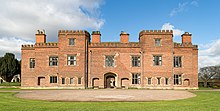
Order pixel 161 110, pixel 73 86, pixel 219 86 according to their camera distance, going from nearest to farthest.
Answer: pixel 161 110 < pixel 73 86 < pixel 219 86

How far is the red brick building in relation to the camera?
106ft

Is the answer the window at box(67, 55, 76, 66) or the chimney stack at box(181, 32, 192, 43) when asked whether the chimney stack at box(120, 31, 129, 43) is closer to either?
the window at box(67, 55, 76, 66)

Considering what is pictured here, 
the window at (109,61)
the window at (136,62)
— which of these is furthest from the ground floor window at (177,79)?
the window at (109,61)

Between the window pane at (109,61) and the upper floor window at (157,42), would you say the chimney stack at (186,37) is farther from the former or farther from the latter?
the window pane at (109,61)

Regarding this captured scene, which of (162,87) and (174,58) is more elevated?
(174,58)

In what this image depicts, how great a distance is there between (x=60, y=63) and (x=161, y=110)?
2398 centimetres

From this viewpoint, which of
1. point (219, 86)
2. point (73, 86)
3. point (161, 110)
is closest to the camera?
point (161, 110)

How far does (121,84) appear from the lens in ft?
107

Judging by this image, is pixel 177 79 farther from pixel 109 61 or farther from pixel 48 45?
pixel 48 45

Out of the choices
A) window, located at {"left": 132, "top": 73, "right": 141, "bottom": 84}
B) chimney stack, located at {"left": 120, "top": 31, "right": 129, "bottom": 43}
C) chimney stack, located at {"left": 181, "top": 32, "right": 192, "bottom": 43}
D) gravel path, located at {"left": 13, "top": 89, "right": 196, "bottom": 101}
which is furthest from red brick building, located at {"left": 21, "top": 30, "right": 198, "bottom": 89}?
gravel path, located at {"left": 13, "top": 89, "right": 196, "bottom": 101}

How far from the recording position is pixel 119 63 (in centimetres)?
3256

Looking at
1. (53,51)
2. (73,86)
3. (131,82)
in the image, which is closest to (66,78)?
(73,86)

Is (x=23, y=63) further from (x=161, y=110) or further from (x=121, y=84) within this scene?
(x=161, y=110)

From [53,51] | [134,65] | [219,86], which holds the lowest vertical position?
[219,86]
